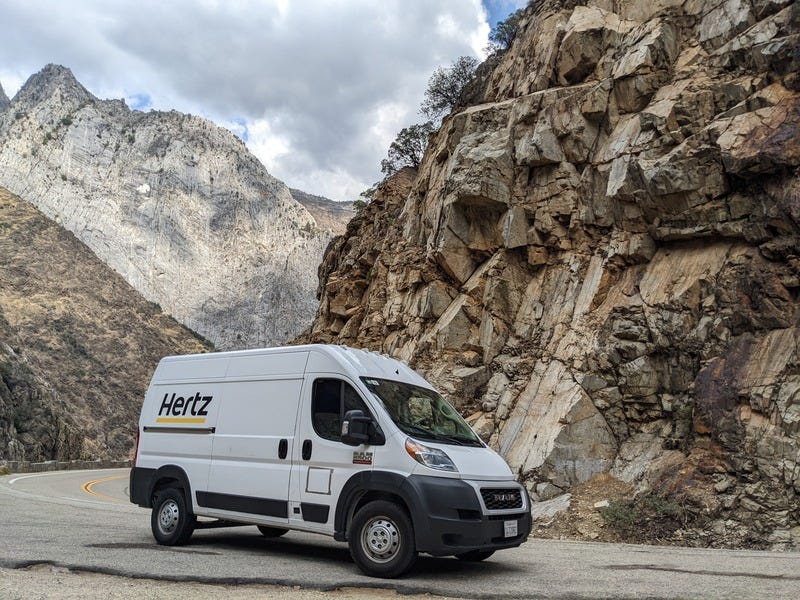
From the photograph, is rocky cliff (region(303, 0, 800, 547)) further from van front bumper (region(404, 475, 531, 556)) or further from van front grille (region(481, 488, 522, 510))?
van front bumper (region(404, 475, 531, 556))

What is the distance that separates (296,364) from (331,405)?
817mm

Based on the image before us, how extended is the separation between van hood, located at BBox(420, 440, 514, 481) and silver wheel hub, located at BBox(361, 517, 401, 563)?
89 cm

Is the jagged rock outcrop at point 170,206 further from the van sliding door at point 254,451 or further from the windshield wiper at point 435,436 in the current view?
the windshield wiper at point 435,436

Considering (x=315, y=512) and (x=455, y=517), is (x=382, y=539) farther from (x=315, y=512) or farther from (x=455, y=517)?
(x=315, y=512)

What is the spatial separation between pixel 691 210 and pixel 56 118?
4326 inches

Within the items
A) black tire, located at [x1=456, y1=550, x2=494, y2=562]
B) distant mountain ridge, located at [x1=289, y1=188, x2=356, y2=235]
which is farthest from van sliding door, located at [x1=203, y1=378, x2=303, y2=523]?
distant mountain ridge, located at [x1=289, y1=188, x2=356, y2=235]

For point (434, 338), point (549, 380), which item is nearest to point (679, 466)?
point (549, 380)

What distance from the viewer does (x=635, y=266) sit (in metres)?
17.2

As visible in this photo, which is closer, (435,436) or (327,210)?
(435,436)

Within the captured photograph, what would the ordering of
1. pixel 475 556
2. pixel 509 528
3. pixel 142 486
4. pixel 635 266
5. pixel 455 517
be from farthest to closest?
pixel 635 266 < pixel 142 486 < pixel 475 556 < pixel 509 528 < pixel 455 517

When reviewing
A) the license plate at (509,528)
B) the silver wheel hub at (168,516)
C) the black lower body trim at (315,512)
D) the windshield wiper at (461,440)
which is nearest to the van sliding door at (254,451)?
the black lower body trim at (315,512)

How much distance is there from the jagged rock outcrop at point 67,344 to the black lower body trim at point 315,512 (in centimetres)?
3633

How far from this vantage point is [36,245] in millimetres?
79375

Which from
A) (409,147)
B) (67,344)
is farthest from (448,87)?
(67,344)
